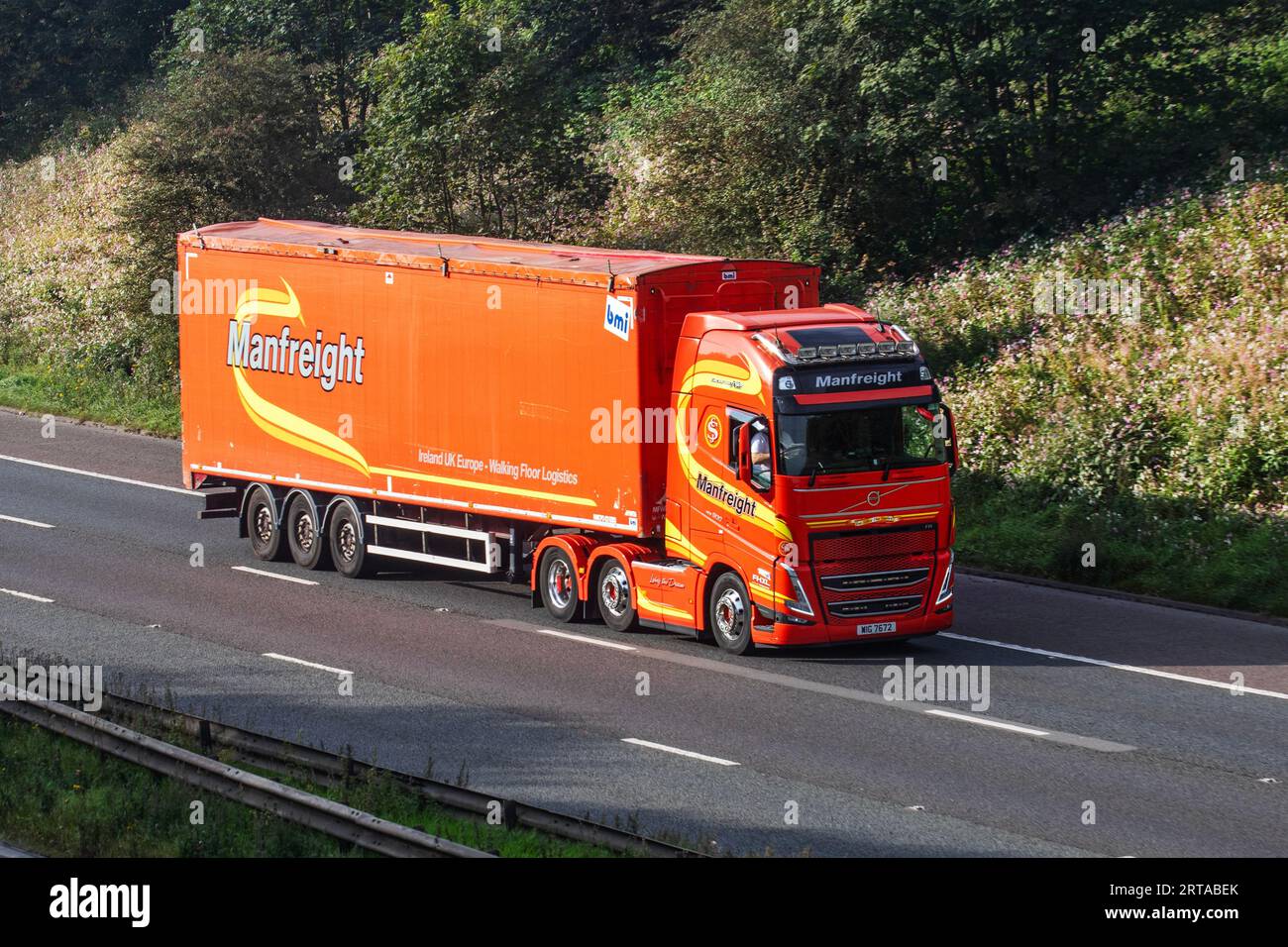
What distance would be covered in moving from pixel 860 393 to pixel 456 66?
16063 mm

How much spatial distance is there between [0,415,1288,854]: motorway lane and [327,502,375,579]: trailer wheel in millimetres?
326

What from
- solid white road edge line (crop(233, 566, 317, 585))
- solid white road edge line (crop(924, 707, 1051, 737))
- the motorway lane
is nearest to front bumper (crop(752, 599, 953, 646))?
the motorway lane

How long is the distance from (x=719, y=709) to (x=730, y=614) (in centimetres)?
231

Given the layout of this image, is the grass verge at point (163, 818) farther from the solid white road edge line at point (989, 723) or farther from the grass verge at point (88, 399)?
the grass verge at point (88, 399)

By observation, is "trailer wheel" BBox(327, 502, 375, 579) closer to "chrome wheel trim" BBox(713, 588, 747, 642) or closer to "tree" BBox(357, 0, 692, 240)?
"chrome wheel trim" BBox(713, 588, 747, 642)

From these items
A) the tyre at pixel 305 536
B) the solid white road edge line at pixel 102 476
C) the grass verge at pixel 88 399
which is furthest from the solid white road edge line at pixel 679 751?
the grass verge at pixel 88 399

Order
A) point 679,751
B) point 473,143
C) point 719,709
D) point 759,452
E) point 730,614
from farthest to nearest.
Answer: point 473,143 → point 730,614 → point 759,452 → point 719,709 → point 679,751

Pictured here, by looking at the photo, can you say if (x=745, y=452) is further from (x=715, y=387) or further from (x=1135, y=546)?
(x=1135, y=546)

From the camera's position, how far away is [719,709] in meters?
15.0

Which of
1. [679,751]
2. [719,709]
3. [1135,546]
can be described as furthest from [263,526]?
[1135,546]

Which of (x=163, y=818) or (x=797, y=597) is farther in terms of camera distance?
(x=797, y=597)

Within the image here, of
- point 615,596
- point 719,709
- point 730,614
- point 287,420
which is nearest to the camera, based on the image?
point 719,709

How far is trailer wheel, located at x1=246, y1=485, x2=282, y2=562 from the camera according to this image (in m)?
22.4

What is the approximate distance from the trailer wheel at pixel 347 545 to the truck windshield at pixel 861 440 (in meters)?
7.04
